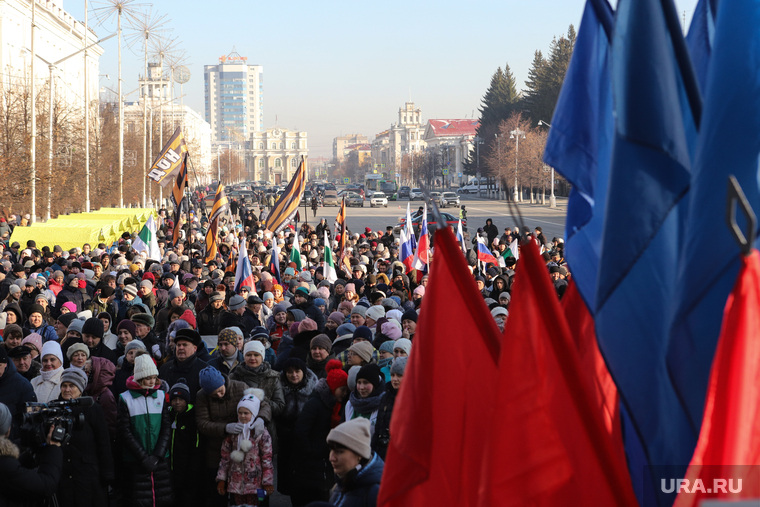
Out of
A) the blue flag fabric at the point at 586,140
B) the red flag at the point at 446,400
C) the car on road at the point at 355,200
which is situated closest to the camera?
the red flag at the point at 446,400

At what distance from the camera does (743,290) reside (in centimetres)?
230

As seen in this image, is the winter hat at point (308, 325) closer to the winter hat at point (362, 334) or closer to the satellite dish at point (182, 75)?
the winter hat at point (362, 334)

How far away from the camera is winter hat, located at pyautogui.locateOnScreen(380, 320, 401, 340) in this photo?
7945 mm

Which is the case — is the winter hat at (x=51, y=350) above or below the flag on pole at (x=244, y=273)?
below

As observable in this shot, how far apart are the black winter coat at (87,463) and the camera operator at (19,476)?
2.66 ft

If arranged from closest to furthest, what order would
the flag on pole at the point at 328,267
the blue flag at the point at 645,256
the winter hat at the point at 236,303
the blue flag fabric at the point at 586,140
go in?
the blue flag at the point at 645,256, the blue flag fabric at the point at 586,140, the winter hat at the point at 236,303, the flag on pole at the point at 328,267

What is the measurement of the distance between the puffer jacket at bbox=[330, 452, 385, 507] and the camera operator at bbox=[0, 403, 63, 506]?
1.47 metres

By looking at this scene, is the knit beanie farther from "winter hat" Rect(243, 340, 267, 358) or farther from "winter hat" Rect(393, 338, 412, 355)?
"winter hat" Rect(393, 338, 412, 355)

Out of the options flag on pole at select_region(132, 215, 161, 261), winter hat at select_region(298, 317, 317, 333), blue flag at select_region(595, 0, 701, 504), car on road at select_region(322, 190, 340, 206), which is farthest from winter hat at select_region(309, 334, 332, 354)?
car on road at select_region(322, 190, 340, 206)

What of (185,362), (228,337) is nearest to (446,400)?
(185,362)

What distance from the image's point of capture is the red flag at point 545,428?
8.76ft

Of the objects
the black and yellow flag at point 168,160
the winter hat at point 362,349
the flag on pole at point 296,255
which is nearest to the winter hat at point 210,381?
the winter hat at point 362,349

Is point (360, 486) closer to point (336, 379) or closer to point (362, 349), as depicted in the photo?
point (336, 379)

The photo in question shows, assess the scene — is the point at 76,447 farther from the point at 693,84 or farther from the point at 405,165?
the point at 405,165
